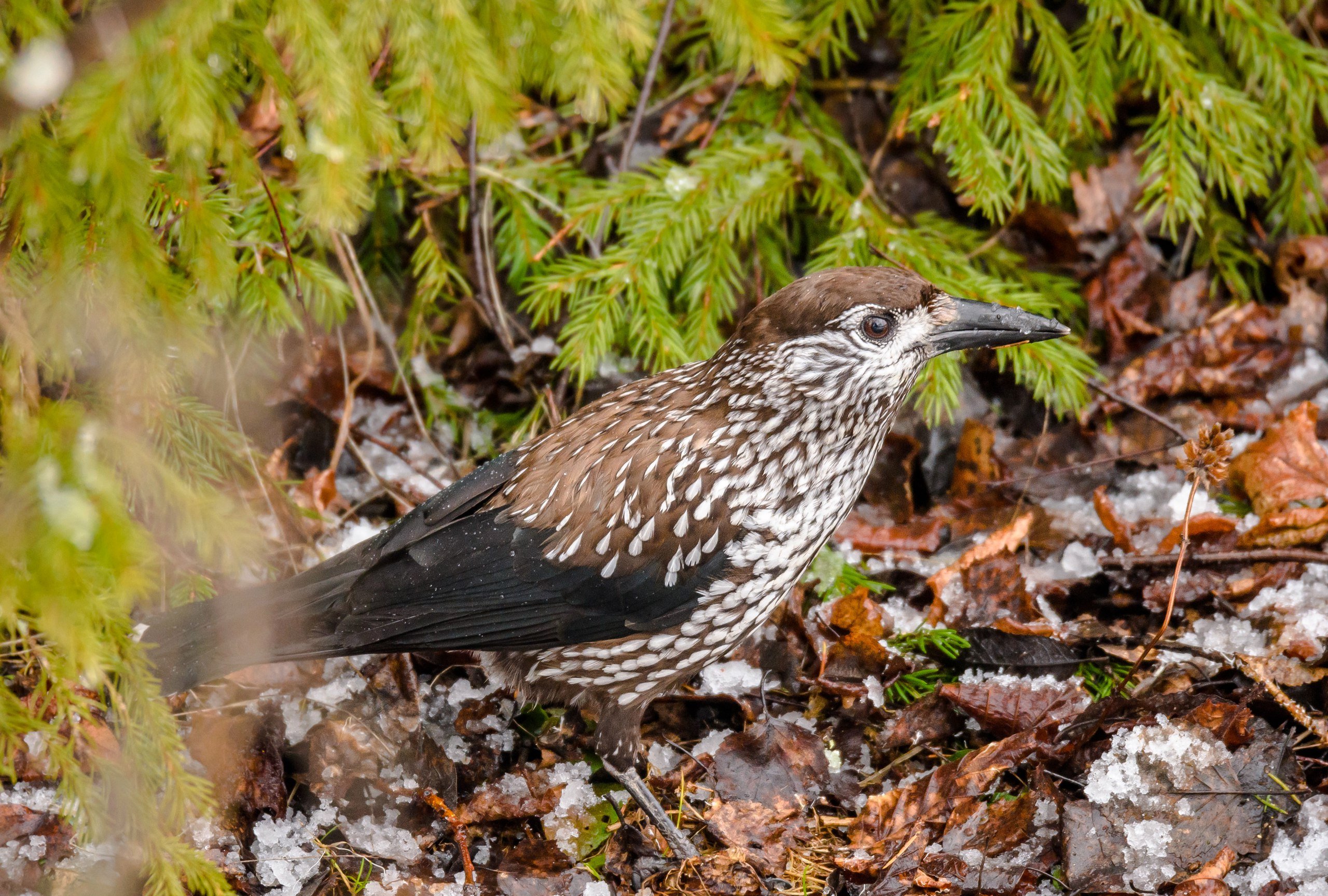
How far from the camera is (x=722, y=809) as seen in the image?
312 centimetres

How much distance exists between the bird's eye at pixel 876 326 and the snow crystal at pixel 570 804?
1.56 metres

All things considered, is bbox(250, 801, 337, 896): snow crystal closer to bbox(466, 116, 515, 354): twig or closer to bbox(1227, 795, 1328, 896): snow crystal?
bbox(466, 116, 515, 354): twig

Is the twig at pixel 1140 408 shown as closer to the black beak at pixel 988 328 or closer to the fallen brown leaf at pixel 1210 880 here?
the black beak at pixel 988 328

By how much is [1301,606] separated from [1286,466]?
584mm

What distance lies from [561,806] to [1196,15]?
12.5 feet

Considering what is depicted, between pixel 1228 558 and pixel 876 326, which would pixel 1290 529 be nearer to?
pixel 1228 558

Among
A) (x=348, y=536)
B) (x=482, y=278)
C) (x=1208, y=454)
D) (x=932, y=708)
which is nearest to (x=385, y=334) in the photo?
(x=482, y=278)

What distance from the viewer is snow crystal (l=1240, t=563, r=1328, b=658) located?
3.18 meters

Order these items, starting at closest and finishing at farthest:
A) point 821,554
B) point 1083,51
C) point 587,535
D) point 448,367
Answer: point 587,535
point 821,554
point 1083,51
point 448,367

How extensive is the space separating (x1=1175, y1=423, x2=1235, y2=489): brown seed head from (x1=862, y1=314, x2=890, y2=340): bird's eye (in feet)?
2.76

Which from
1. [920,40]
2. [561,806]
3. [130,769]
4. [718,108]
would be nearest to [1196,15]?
[920,40]

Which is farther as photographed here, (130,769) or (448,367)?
(448,367)

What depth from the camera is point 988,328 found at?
304 cm

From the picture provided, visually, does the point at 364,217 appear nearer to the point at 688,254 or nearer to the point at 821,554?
the point at 688,254
